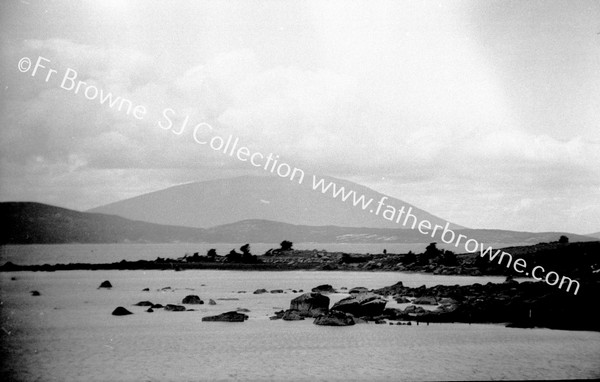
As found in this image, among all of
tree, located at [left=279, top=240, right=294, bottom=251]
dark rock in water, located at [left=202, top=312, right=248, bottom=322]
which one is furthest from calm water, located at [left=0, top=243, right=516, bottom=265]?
dark rock in water, located at [left=202, top=312, right=248, bottom=322]

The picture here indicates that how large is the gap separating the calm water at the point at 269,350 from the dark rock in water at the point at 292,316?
20.2 inches

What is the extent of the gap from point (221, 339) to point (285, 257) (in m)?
29.2

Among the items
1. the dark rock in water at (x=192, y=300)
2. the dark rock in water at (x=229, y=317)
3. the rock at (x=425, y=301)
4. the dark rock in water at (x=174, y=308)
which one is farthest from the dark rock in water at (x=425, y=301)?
the dark rock in water at (x=192, y=300)

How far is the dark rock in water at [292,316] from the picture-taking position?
18188mm

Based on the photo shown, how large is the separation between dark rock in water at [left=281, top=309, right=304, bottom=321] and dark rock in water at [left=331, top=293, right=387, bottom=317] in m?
1.30

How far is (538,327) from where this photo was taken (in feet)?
51.8

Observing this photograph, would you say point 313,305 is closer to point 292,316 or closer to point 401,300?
point 292,316

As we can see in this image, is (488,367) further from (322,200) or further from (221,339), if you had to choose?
(322,200)

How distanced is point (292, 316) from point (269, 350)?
408cm

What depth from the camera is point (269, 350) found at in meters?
14.2

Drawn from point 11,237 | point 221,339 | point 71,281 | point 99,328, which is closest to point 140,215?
point 71,281

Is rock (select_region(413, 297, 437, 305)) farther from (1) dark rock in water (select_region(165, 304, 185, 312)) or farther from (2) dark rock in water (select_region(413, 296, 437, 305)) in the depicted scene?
(1) dark rock in water (select_region(165, 304, 185, 312))

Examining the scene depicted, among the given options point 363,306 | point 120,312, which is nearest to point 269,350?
point 363,306

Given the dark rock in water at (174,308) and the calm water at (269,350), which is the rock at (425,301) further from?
the dark rock in water at (174,308)
